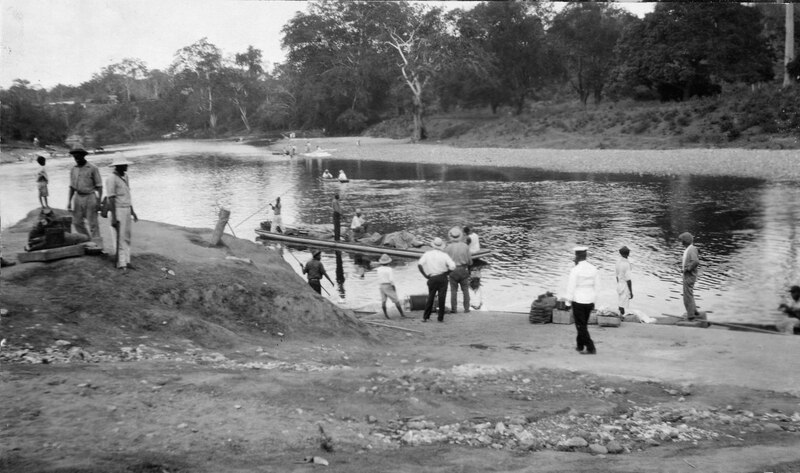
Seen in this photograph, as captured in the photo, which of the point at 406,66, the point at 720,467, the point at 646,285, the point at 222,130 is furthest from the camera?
the point at 222,130

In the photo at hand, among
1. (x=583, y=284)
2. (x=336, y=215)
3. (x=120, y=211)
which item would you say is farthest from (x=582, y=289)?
(x=336, y=215)

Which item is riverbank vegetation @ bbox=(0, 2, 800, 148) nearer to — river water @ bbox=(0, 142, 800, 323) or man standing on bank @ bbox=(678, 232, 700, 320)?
river water @ bbox=(0, 142, 800, 323)

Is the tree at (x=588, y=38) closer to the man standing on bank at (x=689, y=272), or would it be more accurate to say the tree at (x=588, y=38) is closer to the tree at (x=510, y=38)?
the tree at (x=510, y=38)

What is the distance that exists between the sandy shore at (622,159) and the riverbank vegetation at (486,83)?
259cm

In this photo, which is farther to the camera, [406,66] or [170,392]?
[406,66]

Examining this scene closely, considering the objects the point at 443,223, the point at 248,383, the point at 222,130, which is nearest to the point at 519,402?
the point at 248,383

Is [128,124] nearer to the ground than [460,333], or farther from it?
farther from it

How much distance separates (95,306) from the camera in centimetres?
915

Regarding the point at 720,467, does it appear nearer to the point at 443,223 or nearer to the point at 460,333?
the point at 460,333

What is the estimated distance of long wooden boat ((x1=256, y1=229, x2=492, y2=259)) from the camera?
72.8 feet

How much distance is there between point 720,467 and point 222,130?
115886mm

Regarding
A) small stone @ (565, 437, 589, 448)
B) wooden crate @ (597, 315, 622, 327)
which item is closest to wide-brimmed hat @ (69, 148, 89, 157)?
small stone @ (565, 437, 589, 448)

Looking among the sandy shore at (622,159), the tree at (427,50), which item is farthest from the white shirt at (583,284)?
the tree at (427,50)

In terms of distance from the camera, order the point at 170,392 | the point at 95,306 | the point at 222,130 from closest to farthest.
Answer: the point at 170,392 → the point at 95,306 → the point at 222,130
